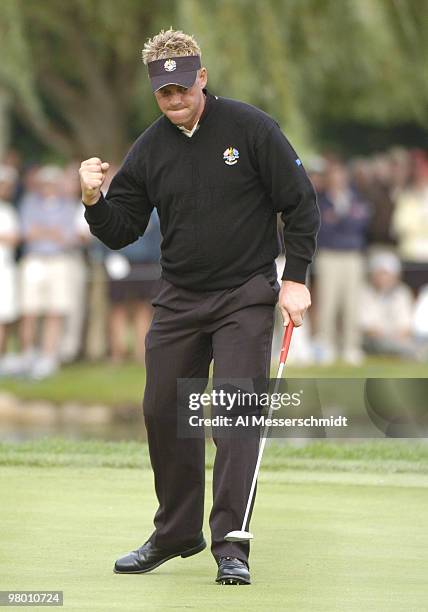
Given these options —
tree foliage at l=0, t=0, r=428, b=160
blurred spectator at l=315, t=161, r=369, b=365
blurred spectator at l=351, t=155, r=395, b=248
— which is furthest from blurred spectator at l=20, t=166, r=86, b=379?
blurred spectator at l=351, t=155, r=395, b=248

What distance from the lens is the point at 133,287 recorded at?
1602 cm

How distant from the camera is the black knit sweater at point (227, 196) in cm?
585

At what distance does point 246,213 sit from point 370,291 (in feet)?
34.3

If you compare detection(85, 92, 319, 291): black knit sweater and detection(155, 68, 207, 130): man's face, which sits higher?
detection(155, 68, 207, 130): man's face

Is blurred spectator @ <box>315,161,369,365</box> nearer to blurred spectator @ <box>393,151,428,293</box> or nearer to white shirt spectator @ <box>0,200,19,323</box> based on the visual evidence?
blurred spectator @ <box>393,151,428,293</box>

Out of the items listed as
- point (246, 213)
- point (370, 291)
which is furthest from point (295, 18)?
point (246, 213)

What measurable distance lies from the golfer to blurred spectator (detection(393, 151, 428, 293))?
32.8ft

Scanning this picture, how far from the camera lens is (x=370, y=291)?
16.2 meters

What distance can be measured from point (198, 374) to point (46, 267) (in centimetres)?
978

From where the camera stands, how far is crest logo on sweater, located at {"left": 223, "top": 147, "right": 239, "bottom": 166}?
19.2 ft

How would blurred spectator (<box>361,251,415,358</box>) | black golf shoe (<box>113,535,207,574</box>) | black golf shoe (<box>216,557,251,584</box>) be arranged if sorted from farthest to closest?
blurred spectator (<box>361,251,415,358</box>) < black golf shoe (<box>113,535,207,574</box>) < black golf shoe (<box>216,557,251,584</box>)

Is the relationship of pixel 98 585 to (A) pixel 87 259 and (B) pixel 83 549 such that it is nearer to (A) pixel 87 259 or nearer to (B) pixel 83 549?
(B) pixel 83 549

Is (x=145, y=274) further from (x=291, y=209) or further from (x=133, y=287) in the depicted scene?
(x=291, y=209)

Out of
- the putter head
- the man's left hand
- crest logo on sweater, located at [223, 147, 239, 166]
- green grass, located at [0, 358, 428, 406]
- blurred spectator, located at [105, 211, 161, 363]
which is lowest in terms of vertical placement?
green grass, located at [0, 358, 428, 406]
